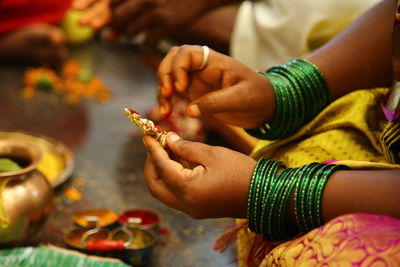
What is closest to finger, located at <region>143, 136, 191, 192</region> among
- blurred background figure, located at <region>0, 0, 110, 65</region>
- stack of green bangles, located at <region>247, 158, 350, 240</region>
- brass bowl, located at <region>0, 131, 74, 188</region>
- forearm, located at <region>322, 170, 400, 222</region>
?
stack of green bangles, located at <region>247, 158, 350, 240</region>

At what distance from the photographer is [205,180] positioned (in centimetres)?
89

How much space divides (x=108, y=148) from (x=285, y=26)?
746 millimetres

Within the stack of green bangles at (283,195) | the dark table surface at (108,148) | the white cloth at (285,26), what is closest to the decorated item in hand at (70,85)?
the dark table surface at (108,148)

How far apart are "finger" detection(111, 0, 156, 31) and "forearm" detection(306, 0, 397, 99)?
37.1 inches

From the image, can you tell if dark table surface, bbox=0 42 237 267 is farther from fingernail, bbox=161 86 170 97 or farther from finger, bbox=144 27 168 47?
fingernail, bbox=161 86 170 97

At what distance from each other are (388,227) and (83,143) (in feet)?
4.86

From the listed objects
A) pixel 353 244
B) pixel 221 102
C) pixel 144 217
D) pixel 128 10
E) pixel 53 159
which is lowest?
pixel 144 217

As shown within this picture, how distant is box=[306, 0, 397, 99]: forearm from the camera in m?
1.16

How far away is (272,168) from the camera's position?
2.98 ft

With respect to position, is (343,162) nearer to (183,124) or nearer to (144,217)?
(144,217)

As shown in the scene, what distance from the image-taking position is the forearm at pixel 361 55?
1156mm

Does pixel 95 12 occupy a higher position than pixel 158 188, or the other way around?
pixel 95 12

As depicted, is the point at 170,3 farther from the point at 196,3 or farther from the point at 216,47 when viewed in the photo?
the point at 216,47

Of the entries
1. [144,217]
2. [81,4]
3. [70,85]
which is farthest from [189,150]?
[70,85]
